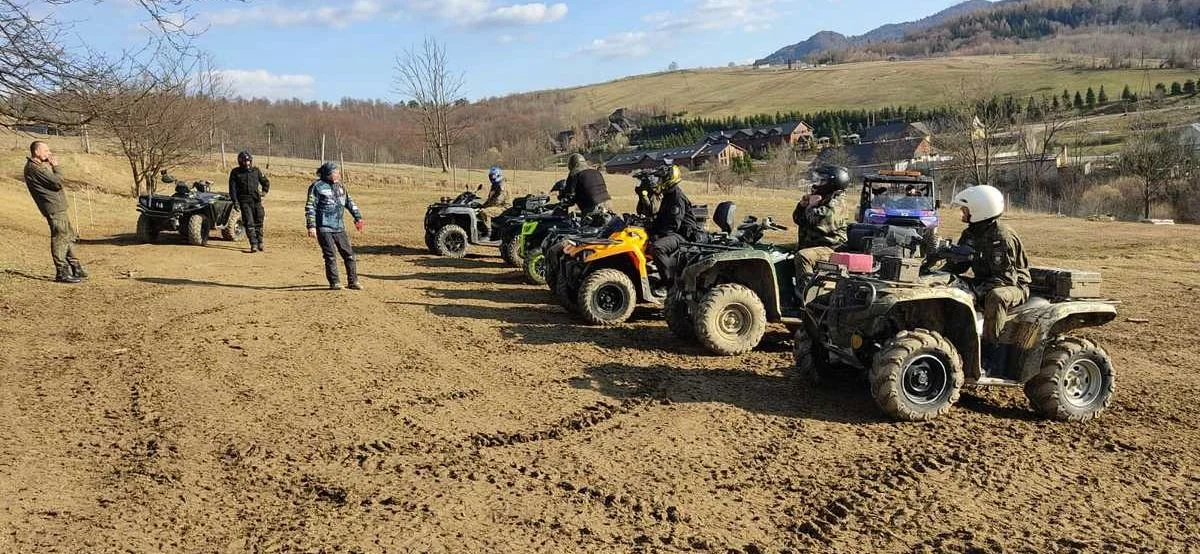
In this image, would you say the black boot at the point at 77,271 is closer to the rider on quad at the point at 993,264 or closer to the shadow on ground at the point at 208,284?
the shadow on ground at the point at 208,284

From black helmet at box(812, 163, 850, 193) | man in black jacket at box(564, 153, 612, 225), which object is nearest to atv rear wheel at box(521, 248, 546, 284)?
man in black jacket at box(564, 153, 612, 225)

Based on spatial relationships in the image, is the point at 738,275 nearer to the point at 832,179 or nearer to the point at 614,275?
the point at 832,179

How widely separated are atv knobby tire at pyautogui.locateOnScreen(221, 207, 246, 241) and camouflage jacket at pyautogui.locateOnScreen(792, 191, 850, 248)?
1134cm

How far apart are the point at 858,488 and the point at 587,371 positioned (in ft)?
9.71

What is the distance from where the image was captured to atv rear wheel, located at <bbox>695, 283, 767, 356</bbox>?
301 inches

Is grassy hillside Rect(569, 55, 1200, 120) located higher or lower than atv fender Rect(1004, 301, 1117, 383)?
higher

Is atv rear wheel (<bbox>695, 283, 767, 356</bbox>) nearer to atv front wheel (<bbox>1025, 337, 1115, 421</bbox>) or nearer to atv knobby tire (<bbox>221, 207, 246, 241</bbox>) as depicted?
atv front wheel (<bbox>1025, 337, 1115, 421</bbox>)

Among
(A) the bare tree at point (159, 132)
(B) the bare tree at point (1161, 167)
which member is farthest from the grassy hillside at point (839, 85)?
(A) the bare tree at point (159, 132)

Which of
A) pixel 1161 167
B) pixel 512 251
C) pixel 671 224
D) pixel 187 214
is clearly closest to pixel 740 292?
pixel 671 224

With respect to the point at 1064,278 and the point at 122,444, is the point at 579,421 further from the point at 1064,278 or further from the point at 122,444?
the point at 1064,278

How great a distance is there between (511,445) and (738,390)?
84.9 inches

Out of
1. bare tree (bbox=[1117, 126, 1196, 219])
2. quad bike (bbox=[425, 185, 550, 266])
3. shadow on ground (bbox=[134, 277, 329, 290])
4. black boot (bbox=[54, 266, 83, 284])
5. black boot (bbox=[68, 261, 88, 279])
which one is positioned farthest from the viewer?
bare tree (bbox=[1117, 126, 1196, 219])

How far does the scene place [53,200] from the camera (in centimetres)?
1030

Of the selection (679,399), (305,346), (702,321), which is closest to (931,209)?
(702,321)
